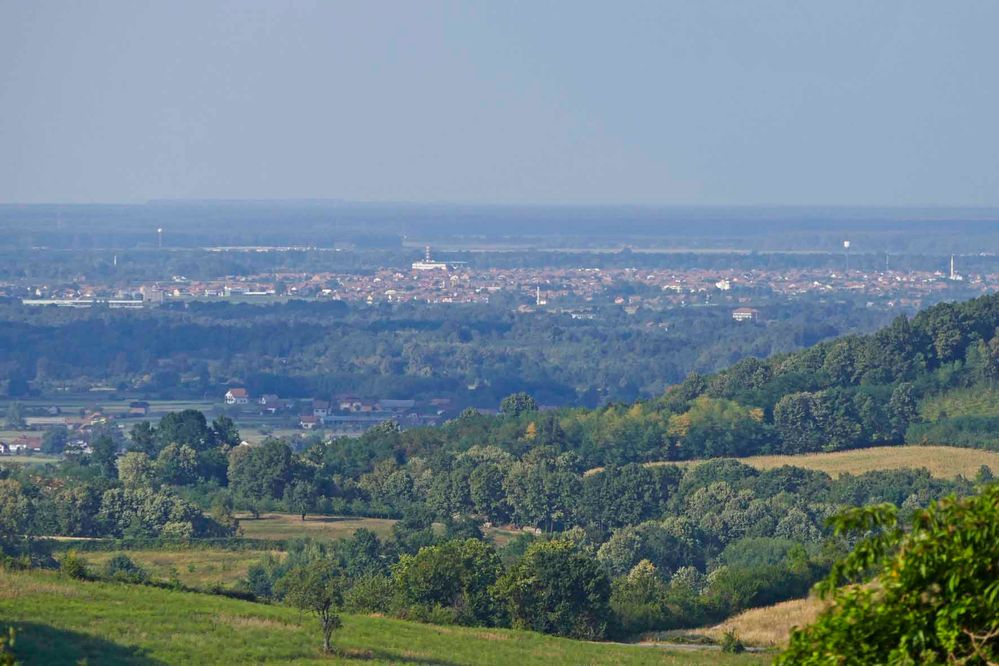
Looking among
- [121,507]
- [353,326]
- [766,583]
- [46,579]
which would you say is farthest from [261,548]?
[353,326]

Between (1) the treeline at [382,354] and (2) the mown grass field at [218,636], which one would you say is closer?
(2) the mown grass field at [218,636]

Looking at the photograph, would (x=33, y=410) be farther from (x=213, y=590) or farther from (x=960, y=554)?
(x=960, y=554)

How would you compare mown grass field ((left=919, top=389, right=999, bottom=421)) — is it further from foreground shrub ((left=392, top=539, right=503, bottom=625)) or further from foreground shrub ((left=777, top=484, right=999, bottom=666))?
foreground shrub ((left=777, top=484, right=999, bottom=666))

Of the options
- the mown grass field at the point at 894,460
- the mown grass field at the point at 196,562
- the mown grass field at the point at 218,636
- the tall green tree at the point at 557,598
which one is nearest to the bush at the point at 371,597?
the tall green tree at the point at 557,598

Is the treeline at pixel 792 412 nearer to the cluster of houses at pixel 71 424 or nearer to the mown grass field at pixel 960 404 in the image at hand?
the mown grass field at pixel 960 404

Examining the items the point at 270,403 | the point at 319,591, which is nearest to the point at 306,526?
the point at 319,591

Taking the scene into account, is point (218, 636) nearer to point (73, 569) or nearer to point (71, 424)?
point (73, 569)

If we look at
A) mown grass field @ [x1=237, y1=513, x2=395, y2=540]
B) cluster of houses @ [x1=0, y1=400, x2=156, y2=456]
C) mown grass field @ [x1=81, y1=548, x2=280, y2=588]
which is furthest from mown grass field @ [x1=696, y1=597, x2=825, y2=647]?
cluster of houses @ [x1=0, y1=400, x2=156, y2=456]
